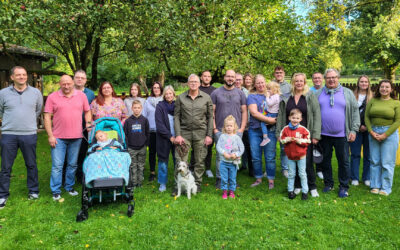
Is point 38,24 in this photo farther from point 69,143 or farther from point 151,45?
point 69,143

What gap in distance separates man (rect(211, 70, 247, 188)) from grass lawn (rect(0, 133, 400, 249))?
1.19 meters

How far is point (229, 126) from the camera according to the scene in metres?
5.28

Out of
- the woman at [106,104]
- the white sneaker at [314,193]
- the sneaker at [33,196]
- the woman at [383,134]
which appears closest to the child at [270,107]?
the white sneaker at [314,193]

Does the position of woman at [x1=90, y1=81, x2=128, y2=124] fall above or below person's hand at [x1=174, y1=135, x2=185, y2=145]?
above

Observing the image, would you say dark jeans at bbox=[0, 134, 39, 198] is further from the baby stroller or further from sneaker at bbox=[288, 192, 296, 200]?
sneaker at bbox=[288, 192, 296, 200]

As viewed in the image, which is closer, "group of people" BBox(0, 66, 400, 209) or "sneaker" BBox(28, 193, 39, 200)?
"group of people" BBox(0, 66, 400, 209)

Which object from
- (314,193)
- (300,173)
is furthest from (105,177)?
(314,193)

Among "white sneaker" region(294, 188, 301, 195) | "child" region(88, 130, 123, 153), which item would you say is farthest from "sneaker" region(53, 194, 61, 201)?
"white sneaker" region(294, 188, 301, 195)

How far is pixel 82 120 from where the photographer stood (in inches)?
222

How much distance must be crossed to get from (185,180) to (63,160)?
2.28m

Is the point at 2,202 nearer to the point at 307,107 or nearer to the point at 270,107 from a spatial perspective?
the point at 270,107

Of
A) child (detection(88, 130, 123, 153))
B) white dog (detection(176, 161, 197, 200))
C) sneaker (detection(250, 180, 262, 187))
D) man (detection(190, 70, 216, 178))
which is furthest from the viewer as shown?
man (detection(190, 70, 216, 178))

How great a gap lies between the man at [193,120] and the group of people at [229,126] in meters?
0.02

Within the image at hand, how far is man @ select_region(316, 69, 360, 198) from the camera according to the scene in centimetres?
522
